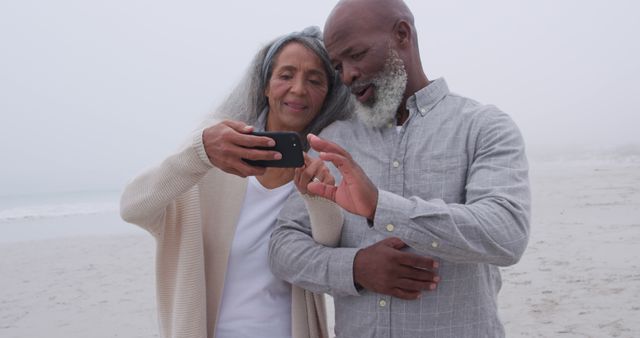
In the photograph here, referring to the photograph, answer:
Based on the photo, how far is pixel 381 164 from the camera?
2330mm

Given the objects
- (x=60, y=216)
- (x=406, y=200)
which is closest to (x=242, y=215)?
(x=406, y=200)

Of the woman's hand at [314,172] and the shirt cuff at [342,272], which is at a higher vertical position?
the woman's hand at [314,172]

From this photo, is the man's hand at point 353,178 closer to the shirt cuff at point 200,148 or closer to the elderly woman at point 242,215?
the elderly woman at point 242,215

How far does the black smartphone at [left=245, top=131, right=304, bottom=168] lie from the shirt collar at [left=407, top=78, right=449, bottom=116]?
0.55 metres

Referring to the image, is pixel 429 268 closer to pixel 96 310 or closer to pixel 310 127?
pixel 310 127

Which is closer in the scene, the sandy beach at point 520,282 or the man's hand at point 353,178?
the man's hand at point 353,178

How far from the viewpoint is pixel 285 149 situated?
2137 mm

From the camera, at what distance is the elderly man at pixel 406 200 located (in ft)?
6.07

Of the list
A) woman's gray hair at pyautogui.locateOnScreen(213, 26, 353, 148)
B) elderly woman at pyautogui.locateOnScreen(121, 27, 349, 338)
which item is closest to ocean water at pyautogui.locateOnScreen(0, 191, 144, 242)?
woman's gray hair at pyautogui.locateOnScreen(213, 26, 353, 148)

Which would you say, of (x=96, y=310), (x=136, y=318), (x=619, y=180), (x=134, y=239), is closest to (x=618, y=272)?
(x=136, y=318)

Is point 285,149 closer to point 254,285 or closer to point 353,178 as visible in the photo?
point 353,178

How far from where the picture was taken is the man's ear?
7.93 ft

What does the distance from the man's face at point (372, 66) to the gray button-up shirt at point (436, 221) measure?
0.09 metres

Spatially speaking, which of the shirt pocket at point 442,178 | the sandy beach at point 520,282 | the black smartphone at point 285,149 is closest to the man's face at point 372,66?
the shirt pocket at point 442,178
